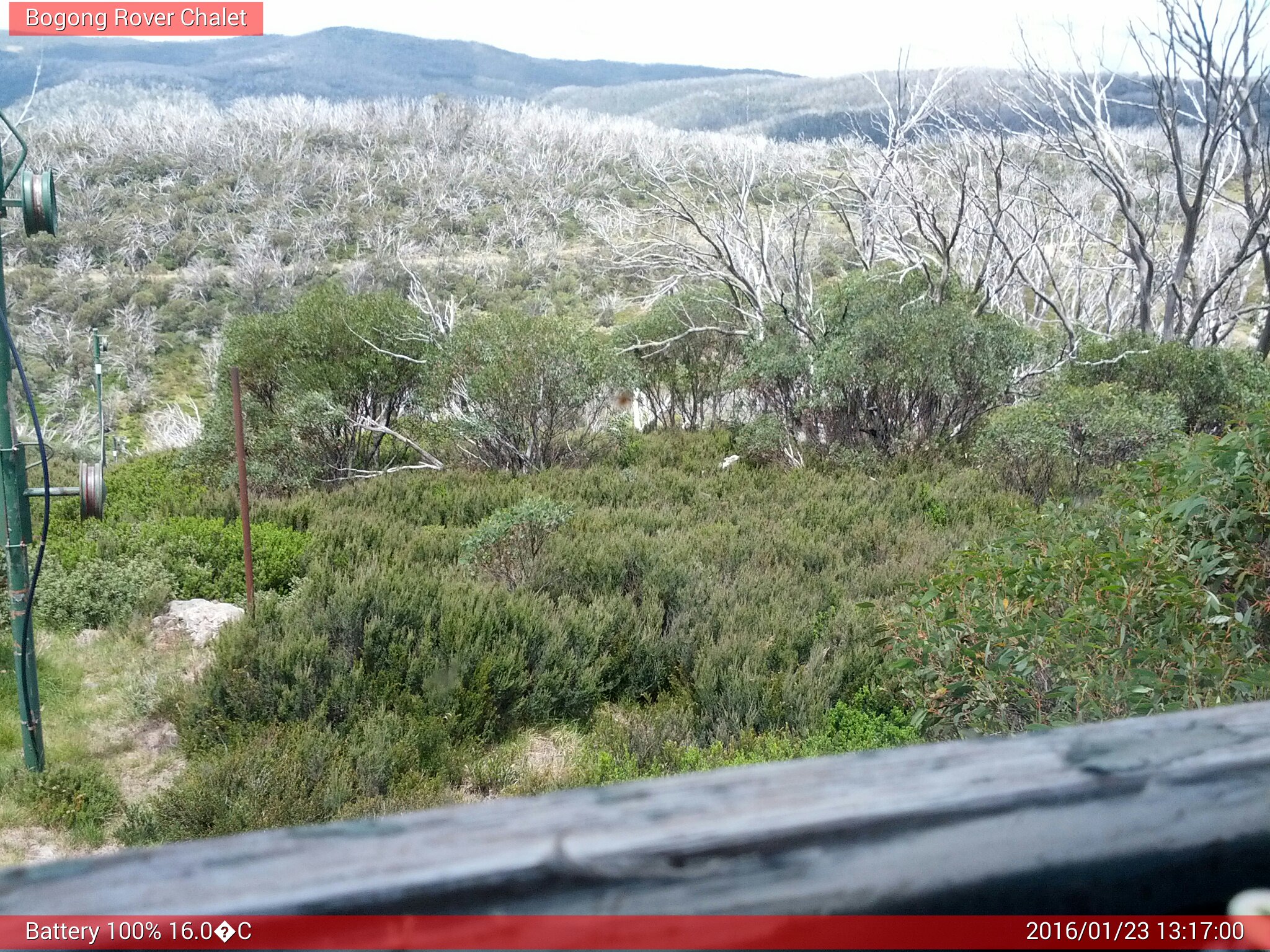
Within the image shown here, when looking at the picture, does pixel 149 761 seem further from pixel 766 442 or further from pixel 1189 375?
pixel 1189 375

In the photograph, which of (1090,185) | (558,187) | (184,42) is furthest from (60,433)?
(184,42)

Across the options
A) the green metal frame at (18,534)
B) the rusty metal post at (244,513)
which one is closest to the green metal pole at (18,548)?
the green metal frame at (18,534)

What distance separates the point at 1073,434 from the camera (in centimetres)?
906

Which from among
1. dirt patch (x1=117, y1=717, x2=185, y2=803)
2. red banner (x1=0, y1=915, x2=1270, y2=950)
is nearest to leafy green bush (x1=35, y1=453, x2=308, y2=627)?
dirt patch (x1=117, y1=717, x2=185, y2=803)

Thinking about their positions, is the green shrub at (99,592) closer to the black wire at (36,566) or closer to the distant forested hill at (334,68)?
the black wire at (36,566)

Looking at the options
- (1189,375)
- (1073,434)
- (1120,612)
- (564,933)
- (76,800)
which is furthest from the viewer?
(1189,375)

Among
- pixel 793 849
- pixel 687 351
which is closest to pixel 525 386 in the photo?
pixel 687 351

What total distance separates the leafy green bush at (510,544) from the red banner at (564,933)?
616cm

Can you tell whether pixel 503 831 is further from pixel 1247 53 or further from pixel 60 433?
pixel 60 433

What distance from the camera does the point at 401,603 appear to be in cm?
551

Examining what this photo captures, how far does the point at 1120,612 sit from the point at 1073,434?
22.0 ft

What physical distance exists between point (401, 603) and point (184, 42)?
100595 mm

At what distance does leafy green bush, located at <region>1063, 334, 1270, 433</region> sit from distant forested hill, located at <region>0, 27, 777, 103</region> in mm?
58829

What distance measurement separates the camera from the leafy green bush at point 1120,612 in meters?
2.64
